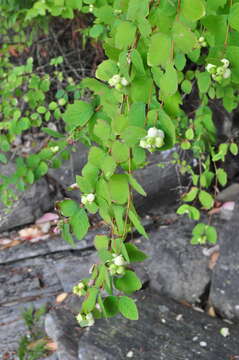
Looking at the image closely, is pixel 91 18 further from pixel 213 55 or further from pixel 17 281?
pixel 213 55

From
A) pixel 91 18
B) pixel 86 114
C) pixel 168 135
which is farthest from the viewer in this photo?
pixel 91 18

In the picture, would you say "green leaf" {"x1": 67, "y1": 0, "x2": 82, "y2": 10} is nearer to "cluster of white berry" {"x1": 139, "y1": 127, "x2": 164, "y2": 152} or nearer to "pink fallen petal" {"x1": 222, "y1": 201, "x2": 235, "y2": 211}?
"cluster of white berry" {"x1": 139, "y1": 127, "x2": 164, "y2": 152}

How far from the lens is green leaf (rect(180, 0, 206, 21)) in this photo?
2.14 feet

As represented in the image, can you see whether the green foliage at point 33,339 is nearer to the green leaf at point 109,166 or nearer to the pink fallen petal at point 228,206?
the pink fallen petal at point 228,206

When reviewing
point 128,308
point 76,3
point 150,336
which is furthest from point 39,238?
point 128,308

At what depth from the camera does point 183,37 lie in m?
0.67

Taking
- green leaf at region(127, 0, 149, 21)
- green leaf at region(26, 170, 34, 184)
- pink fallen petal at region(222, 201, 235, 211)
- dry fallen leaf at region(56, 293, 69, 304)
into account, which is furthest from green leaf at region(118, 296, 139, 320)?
pink fallen petal at region(222, 201, 235, 211)

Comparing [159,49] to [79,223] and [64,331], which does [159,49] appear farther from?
[64,331]

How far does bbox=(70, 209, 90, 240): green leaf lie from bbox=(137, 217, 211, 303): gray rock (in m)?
1.55

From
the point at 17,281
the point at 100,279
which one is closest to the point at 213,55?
the point at 100,279

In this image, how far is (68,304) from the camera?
2.26m

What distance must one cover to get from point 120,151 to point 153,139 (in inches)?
3.8

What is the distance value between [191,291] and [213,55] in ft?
5.50

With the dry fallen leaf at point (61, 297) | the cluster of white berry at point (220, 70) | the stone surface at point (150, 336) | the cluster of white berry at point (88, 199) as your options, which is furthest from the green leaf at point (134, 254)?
the dry fallen leaf at point (61, 297)
